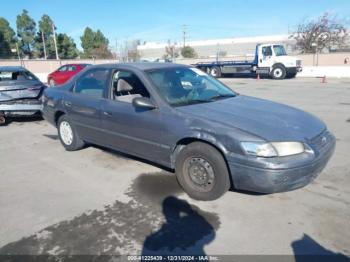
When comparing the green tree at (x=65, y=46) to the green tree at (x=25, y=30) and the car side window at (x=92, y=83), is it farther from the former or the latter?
the car side window at (x=92, y=83)

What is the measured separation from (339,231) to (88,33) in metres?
71.4

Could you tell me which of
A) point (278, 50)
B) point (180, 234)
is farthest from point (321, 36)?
point (180, 234)

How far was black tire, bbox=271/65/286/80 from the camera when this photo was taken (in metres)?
23.3

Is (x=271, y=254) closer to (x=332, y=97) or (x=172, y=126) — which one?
(x=172, y=126)

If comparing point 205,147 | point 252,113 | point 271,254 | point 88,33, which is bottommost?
→ point 271,254

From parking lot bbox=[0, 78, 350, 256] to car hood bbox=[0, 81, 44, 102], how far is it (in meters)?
3.53

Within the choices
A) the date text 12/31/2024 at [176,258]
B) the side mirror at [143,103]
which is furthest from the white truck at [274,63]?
the date text 12/31/2024 at [176,258]

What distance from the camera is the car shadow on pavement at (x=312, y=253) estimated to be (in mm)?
2789

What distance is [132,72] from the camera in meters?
4.68

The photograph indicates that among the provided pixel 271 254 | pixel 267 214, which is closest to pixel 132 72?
pixel 267 214

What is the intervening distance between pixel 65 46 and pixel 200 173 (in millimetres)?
67013

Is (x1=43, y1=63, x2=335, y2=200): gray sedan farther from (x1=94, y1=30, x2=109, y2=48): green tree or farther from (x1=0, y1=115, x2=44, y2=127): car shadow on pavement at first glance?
(x1=94, y1=30, x2=109, y2=48): green tree

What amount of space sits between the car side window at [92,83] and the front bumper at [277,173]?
2547mm

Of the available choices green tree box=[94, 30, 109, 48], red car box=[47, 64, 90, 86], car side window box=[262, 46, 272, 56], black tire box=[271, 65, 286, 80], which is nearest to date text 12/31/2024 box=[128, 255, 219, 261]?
red car box=[47, 64, 90, 86]
